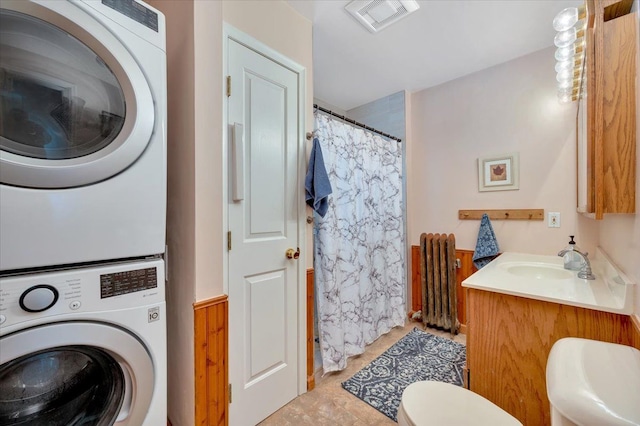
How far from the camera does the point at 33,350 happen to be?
27.0 inches

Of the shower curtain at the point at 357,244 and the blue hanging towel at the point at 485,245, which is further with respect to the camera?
the blue hanging towel at the point at 485,245

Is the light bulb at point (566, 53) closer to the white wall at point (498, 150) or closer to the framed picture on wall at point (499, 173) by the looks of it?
the white wall at point (498, 150)

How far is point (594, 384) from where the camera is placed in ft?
1.87

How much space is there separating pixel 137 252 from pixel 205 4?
3.62 feet

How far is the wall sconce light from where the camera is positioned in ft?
4.29

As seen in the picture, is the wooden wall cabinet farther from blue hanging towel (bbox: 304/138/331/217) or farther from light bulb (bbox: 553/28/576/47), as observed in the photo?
blue hanging towel (bbox: 304/138/331/217)

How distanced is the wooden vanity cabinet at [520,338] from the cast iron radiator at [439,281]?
1084mm

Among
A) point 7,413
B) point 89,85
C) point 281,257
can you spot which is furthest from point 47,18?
point 281,257

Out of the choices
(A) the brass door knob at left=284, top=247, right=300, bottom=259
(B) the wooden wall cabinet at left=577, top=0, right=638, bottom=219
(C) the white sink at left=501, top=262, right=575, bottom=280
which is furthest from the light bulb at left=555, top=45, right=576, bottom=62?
(A) the brass door knob at left=284, top=247, right=300, bottom=259

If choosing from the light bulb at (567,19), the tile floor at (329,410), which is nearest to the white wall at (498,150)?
the light bulb at (567,19)

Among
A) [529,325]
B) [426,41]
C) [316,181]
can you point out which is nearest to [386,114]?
[426,41]

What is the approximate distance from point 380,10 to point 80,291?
204 cm

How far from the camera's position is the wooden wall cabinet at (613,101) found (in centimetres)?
94

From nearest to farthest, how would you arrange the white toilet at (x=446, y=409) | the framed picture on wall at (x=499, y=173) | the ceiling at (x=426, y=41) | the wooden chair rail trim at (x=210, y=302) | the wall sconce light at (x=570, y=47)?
the white toilet at (x=446, y=409), the wooden chair rail trim at (x=210, y=302), the wall sconce light at (x=570, y=47), the ceiling at (x=426, y=41), the framed picture on wall at (x=499, y=173)
